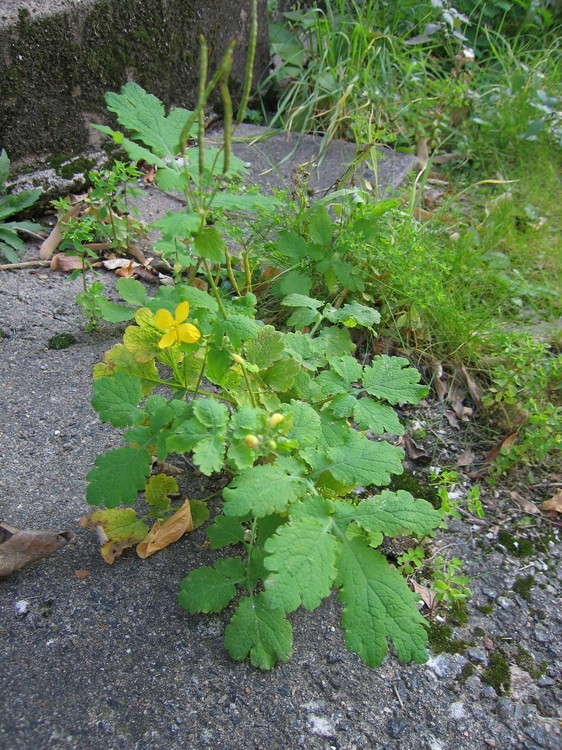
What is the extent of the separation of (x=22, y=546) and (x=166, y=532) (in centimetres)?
35

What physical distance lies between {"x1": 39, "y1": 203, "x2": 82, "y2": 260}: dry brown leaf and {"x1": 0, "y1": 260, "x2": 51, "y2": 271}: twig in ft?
0.09

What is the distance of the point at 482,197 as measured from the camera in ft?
11.5

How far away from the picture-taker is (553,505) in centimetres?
207

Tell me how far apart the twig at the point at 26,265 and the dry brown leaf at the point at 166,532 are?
136 cm

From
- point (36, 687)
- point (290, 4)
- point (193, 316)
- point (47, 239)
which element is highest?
point (290, 4)

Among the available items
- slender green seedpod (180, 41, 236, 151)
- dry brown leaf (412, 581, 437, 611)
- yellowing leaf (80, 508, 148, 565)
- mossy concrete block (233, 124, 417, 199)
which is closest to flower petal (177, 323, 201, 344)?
slender green seedpod (180, 41, 236, 151)

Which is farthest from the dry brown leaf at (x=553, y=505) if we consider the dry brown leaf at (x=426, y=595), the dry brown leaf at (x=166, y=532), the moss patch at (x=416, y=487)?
the dry brown leaf at (x=166, y=532)

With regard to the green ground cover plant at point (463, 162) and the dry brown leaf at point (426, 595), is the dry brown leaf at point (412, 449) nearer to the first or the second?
the green ground cover plant at point (463, 162)

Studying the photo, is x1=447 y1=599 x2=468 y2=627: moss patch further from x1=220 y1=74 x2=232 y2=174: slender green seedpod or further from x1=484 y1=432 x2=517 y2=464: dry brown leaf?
x1=220 y1=74 x2=232 y2=174: slender green seedpod

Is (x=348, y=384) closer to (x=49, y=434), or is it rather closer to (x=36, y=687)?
(x=49, y=434)

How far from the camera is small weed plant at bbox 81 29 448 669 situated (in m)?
1.31

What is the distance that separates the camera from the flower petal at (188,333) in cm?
143

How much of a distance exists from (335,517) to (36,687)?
73 cm

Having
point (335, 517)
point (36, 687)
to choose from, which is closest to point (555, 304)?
point (335, 517)
